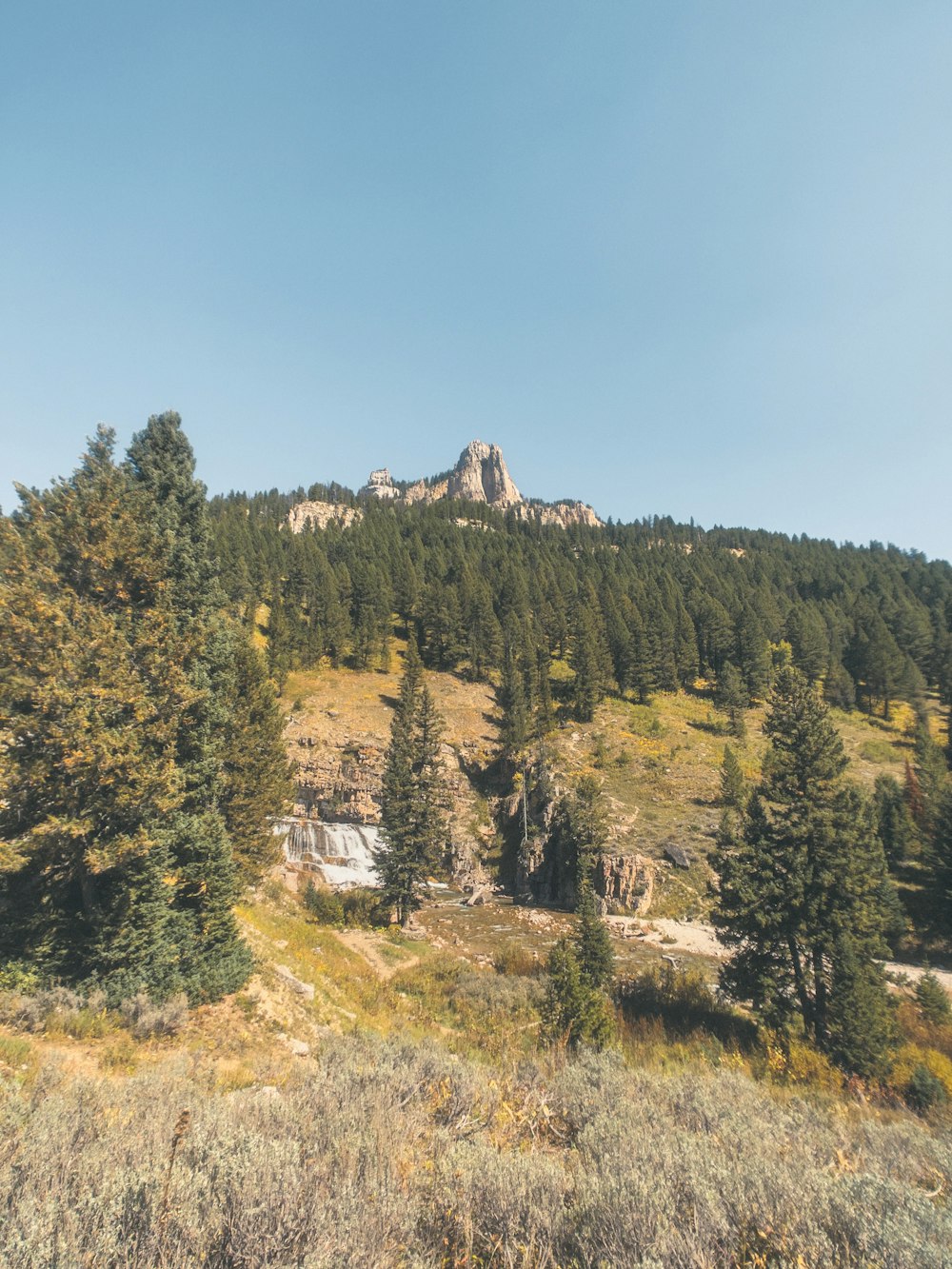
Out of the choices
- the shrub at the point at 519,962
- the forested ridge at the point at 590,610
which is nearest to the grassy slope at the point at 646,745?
the forested ridge at the point at 590,610

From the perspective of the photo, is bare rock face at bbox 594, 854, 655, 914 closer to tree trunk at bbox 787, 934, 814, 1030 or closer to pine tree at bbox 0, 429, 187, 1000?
tree trunk at bbox 787, 934, 814, 1030

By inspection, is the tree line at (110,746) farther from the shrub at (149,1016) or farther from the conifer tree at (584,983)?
the conifer tree at (584,983)

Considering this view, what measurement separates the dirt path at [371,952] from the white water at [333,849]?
1396cm

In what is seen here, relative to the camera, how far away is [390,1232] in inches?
166

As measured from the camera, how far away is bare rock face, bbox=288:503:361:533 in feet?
514

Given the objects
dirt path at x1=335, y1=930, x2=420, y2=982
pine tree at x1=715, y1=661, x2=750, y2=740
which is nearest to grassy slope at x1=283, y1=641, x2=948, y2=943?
pine tree at x1=715, y1=661, x2=750, y2=740

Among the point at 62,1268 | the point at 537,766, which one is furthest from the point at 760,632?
the point at 62,1268

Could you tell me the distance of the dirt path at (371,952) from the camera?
75.5 feet

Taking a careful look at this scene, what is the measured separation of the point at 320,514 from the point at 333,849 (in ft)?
465

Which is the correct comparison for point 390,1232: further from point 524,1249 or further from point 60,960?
point 60,960

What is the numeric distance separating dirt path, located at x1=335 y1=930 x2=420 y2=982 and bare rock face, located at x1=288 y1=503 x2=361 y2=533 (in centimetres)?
13379

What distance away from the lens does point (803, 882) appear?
17.5 m

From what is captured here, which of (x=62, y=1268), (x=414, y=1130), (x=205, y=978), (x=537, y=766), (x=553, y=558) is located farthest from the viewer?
(x=553, y=558)

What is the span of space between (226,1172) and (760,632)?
276 ft
